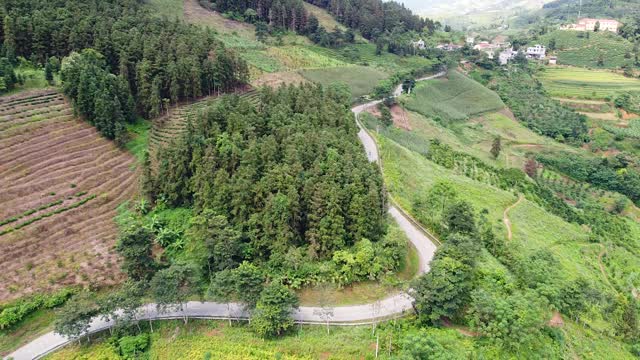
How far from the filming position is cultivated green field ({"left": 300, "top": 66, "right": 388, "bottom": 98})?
7694 cm

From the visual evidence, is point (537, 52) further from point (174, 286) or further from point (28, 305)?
point (28, 305)

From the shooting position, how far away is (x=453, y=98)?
9225 centimetres

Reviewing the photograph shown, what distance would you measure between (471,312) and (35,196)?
122 ft

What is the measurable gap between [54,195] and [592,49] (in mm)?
146592

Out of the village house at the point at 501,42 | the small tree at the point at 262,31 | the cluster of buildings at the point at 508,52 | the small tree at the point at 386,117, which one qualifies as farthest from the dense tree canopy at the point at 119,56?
the village house at the point at 501,42

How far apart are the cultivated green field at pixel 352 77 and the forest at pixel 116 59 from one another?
76.1 ft

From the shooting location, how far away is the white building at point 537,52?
129 metres

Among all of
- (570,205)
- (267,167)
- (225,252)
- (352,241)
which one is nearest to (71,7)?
(267,167)

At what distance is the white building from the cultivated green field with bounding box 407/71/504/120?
44.2 m

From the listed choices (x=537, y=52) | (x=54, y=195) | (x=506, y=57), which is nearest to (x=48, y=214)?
(x=54, y=195)

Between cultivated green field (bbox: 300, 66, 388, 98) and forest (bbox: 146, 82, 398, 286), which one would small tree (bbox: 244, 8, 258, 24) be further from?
forest (bbox: 146, 82, 398, 286)

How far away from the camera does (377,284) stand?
3027 centimetres

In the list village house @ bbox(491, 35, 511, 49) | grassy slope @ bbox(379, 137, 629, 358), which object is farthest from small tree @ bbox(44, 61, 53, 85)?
village house @ bbox(491, 35, 511, 49)

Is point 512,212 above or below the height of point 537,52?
below
